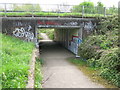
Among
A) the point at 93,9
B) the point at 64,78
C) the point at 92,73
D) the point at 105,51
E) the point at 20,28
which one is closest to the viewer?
the point at 64,78

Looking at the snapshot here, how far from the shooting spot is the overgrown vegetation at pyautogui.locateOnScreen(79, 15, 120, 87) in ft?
27.8

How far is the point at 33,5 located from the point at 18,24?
2483mm

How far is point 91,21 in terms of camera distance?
14.8m

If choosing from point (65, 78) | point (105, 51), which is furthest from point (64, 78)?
point (105, 51)

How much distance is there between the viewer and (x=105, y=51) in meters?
10.2

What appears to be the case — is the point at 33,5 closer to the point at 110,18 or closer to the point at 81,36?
the point at 81,36

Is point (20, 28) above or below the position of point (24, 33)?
above

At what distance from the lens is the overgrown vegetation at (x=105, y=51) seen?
8.47m

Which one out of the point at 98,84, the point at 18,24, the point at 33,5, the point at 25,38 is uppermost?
the point at 33,5

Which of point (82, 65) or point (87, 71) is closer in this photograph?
point (87, 71)

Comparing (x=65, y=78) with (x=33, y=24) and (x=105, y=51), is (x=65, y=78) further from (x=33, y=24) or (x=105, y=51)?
(x=33, y=24)

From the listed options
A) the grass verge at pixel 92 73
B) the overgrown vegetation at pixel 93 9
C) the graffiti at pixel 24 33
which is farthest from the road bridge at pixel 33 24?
Result: the grass verge at pixel 92 73

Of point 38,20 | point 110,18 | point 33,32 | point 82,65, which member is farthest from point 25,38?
point 110,18

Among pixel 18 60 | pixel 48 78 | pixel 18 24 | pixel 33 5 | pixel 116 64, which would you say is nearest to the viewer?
pixel 18 60
